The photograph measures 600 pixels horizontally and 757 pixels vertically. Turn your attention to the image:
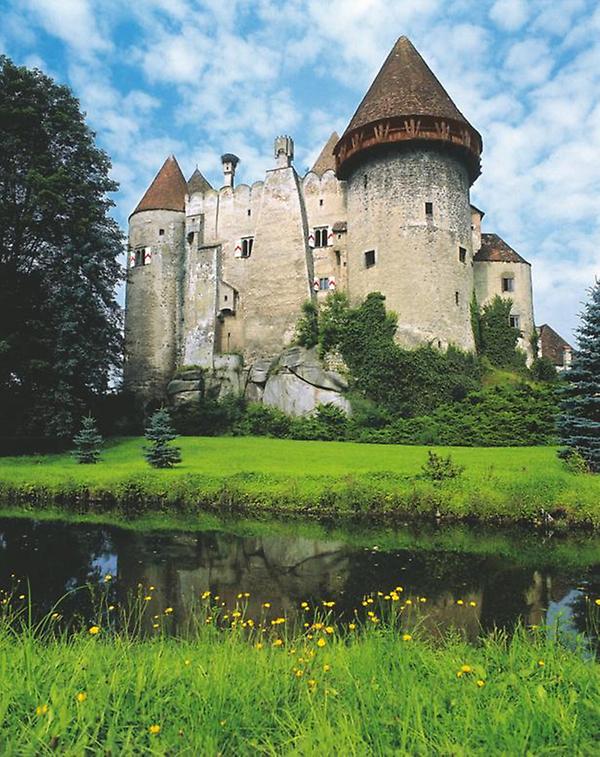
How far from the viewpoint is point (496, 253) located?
3728 cm

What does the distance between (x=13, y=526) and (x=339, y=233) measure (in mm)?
26334

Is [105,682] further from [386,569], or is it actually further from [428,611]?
[386,569]

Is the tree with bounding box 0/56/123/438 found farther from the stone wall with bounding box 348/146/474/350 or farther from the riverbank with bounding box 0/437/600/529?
the stone wall with bounding box 348/146/474/350

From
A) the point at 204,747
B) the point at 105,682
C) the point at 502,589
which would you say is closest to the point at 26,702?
the point at 105,682

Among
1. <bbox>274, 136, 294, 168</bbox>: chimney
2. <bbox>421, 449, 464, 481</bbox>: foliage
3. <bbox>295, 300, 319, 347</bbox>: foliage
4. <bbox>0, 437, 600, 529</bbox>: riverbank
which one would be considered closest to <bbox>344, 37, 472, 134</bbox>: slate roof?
<bbox>274, 136, 294, 168</bbox>: chimney

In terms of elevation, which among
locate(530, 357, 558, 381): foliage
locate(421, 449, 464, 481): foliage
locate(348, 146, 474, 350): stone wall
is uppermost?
locate(348, 146, 474, 350): stone wall

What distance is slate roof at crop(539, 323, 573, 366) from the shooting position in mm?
41562

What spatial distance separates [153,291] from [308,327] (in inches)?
452

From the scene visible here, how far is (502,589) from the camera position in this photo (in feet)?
31.9

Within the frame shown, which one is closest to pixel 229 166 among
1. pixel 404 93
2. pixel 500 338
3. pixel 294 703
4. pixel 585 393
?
pixel 404 93

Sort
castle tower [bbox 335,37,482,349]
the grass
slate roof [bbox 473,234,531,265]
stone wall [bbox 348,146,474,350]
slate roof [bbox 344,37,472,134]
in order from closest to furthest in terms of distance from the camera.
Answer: the grass → stone wall [bbox 348,146,474,350] → castle tower [bbox 335,37,482,349] → slate roof [bbox 344,37,472,134] → slate roof [bbox 473,234,531,265]

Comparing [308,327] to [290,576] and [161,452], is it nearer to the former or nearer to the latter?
[161,452]

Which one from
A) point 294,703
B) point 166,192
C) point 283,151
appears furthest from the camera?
point 166,192

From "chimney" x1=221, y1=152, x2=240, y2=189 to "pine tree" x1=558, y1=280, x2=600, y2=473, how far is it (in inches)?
1124
